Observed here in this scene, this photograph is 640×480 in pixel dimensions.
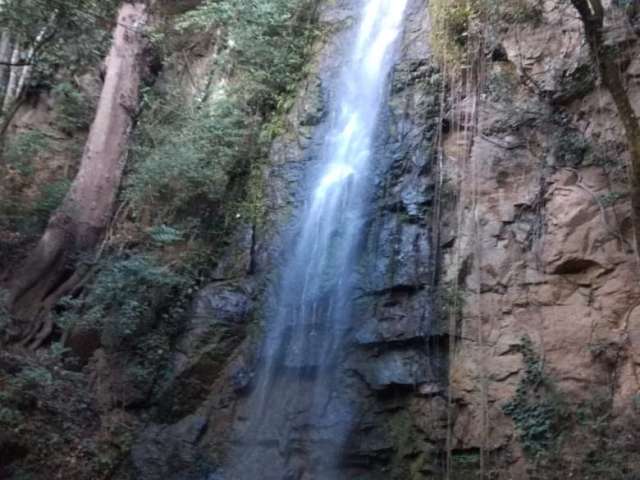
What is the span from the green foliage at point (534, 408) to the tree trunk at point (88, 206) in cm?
621

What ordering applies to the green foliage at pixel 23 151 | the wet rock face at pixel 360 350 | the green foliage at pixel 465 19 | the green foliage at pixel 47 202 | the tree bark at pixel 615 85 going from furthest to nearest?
1. the green foliage at pixel 23 151
2. the green foliage at pixel 47 202
3. the green foliage at pixel 465 19
4. the wet rock face at pixel 360 350
5. the tree bark at pixel 615 85

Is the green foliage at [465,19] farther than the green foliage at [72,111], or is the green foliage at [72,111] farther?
the green foliage at [72,111]

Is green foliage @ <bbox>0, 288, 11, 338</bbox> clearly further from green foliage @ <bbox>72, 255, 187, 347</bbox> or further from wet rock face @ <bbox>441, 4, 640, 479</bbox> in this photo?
wet rock face @ <bbox>441, 4, 640, 479</bbox>

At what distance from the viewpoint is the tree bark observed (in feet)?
20.1

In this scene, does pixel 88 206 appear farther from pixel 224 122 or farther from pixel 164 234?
pixel 224 122

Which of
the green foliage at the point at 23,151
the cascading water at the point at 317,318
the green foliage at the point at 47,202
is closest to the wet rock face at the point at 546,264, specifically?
the cascading water at the point at 317,318

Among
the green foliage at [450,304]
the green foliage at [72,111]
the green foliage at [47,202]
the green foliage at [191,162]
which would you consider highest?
the green foliage at [72,111]

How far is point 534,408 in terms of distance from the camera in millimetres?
6500

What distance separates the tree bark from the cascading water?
344 centimetres

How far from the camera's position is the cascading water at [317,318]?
7496 mm

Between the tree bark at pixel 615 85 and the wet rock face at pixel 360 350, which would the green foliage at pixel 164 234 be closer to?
the wet rock face at pixel 360 350

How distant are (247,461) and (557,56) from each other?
6.19m

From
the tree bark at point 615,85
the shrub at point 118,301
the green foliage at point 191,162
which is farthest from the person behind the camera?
the green foliage at point 191,162

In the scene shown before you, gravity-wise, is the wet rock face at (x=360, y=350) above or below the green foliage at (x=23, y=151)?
below
